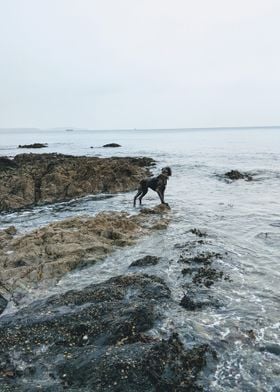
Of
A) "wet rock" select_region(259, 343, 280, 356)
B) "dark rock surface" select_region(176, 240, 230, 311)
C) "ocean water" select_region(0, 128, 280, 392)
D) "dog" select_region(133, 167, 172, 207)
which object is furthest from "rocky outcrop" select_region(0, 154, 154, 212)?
"wet rock" select_region(259, 343, 280, 356)

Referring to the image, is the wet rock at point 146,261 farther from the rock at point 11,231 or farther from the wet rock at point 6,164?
the wet rock at point 6,164

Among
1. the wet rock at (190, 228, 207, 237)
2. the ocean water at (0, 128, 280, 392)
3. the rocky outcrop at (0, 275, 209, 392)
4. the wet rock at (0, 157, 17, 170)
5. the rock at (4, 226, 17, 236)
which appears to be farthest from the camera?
the wet rock at (0, 157, 17, 170)

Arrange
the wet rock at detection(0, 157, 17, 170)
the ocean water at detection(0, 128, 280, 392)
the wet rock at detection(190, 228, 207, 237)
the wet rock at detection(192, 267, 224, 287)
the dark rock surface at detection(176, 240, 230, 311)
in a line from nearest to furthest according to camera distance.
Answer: the ocean water at detection(0, 128, 280, 392)
the dark rock surface at detection(176, 240, 230, 311)
the wet rock at detection(192, 267, 224, 287)
the wet rock at detection(190, 228, 207, 237)
the wet rock at detection(0, 157, 17, 170)

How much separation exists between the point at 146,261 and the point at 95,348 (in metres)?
5.13

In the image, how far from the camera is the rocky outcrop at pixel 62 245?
37.2ft

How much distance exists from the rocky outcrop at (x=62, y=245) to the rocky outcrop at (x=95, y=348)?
206 cm

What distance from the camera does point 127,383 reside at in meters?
6.12

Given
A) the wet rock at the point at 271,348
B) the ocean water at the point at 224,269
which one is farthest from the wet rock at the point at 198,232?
the wet rock at the point at 271,348

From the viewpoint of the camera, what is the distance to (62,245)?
13.1 m

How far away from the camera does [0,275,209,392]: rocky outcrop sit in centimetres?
622

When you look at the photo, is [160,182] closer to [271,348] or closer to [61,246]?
[61,246]

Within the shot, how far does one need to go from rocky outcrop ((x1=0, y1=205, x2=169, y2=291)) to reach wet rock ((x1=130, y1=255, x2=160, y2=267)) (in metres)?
1.37

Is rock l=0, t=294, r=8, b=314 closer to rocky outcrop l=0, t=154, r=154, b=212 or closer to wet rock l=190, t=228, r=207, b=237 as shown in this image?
wet rock l=190, t=228, r=207, b=237

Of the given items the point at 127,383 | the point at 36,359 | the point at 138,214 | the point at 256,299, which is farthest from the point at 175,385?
the point at 138,214
